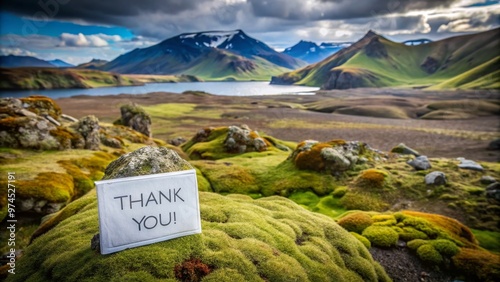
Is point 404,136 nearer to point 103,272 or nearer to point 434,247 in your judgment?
point 434,247

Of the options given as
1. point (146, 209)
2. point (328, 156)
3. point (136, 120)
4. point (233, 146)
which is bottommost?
point (233, 146)

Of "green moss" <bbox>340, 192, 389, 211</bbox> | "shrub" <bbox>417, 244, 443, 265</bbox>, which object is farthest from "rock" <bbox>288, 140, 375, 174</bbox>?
"shrub" <bbox>417, 244, 443, 265</bbox>

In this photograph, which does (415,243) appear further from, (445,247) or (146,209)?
(146,209)

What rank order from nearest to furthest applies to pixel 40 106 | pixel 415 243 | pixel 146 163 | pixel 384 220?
1. pixel 146 163
2. pixel 415 243
3. pixel 384 220
4. pixel 40 106

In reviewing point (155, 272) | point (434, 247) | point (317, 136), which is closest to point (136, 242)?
point (155, 272)

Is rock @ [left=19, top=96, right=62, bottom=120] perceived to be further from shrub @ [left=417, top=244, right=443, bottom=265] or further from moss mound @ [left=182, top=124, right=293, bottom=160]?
shrub @ [left=417, top=244, right=443, bottom=265]

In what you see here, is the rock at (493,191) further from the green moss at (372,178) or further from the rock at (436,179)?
the green moss at (372,178)

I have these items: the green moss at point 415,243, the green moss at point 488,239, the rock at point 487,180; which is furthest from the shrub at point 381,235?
the rock at point 487,180

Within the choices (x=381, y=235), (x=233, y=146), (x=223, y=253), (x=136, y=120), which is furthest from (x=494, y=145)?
(x=136, y=120)
